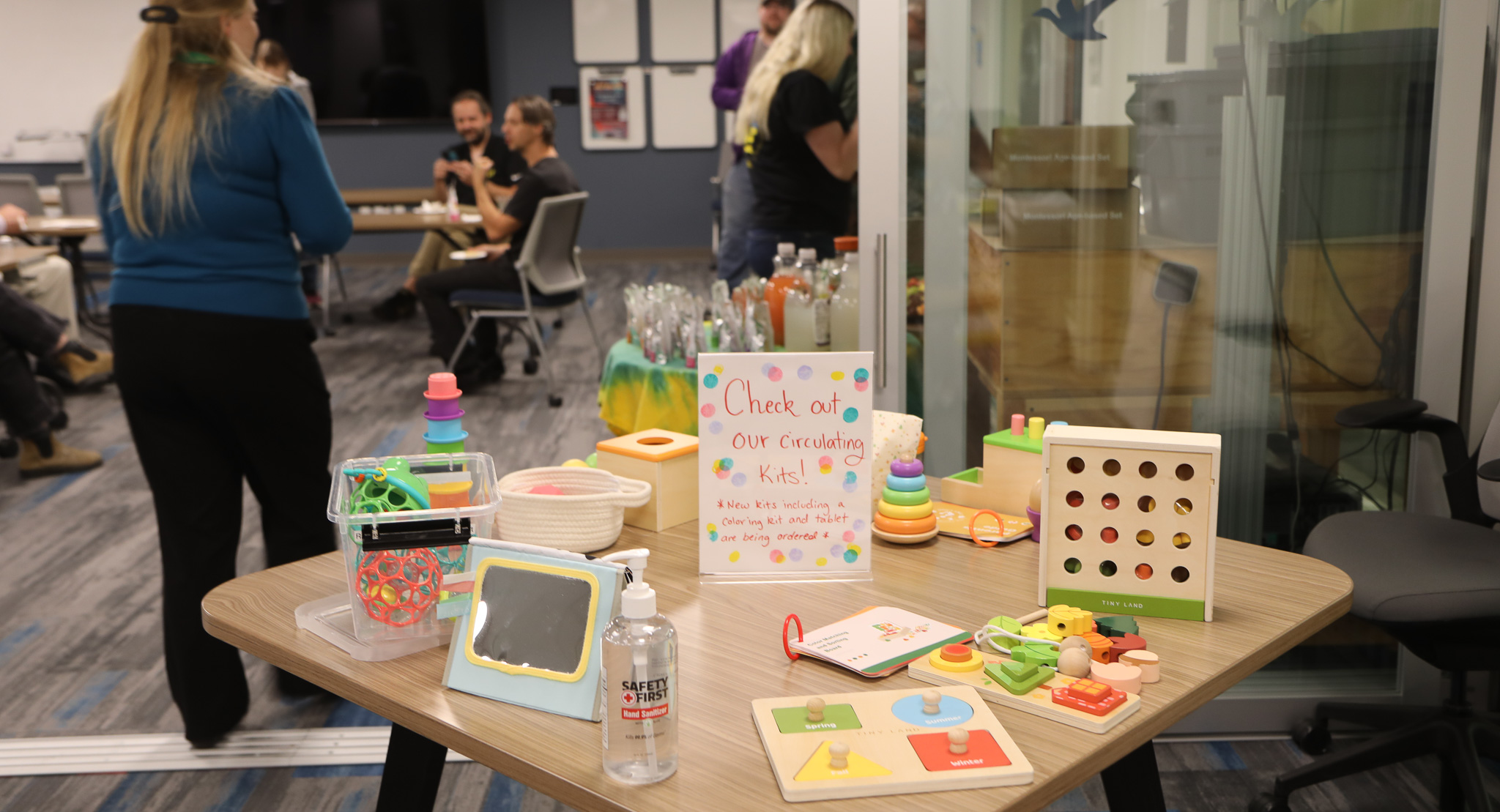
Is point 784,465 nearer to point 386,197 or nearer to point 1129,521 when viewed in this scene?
point 1129,521

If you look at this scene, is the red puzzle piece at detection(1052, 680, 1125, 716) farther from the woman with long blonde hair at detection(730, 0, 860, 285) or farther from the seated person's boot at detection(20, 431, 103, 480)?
the seated person's boot at detection(20, 431, 103, 480)

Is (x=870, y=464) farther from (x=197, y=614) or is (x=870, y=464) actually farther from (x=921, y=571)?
(x=197, y=614)

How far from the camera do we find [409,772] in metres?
1.47

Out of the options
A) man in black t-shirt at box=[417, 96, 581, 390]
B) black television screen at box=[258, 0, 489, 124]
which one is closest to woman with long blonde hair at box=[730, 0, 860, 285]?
man in black t-shirt at box=[417, 96, 581, 390]

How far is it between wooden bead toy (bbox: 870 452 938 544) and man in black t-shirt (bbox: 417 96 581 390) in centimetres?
409

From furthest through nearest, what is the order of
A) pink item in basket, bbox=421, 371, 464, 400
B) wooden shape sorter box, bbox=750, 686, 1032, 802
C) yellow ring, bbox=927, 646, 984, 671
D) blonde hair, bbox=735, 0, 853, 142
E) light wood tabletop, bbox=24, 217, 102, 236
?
light wood tabletop, bbox=24, 217, 102, 236, blonde hair, bbox=735, 0, 853, 142, pink item in basket, bbox=421, 371, 464, 400, yellow ring, bbox=927, 646, 984, 671, wooden shape sorter box, bbox=750, 686, 1032, 802

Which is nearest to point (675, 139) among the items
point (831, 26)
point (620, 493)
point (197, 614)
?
point (831, 26)

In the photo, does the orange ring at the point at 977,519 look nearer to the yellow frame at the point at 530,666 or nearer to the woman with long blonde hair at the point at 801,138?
the yellow frame at the point at 530,666

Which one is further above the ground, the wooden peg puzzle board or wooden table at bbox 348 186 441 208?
wooden table at bbox 348 186 441 208

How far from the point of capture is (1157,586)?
1.29 meters

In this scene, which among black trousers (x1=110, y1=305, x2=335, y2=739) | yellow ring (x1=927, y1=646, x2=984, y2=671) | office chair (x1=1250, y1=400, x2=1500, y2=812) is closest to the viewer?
yellow ring (x1=927, y1=646, x2=984, y2=671)

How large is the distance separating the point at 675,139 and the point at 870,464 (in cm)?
850

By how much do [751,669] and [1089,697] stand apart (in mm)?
324

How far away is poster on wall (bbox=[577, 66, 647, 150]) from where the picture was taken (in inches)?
369
